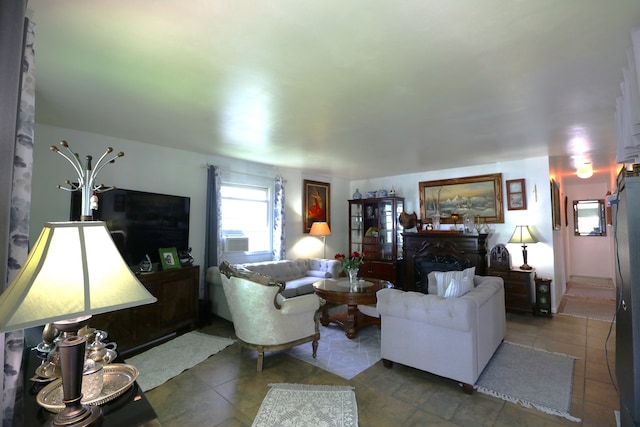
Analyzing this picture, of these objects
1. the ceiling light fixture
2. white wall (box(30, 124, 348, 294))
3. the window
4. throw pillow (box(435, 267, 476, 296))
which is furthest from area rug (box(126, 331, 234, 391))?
the ceiling light fixture

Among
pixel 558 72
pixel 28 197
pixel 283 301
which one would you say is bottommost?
pixel 283 301

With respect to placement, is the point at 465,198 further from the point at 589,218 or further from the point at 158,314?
the point at 158,314

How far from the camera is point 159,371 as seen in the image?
9.33ft

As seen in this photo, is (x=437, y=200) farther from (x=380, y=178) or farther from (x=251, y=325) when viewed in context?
(x=251, y=325)

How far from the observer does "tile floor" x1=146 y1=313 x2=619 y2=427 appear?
84.6 inches

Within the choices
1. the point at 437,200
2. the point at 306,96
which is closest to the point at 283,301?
the point at 306,96

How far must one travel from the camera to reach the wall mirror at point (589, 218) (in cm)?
743

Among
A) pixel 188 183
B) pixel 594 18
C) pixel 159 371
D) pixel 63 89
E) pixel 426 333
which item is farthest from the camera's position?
pixel 188 183

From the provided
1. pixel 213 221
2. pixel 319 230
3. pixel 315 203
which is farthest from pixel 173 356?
pixel 315 203

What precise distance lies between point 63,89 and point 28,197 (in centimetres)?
181

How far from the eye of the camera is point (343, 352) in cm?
328

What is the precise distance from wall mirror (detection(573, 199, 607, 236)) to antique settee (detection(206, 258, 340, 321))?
22.7 ft

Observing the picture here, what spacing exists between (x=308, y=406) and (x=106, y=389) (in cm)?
153

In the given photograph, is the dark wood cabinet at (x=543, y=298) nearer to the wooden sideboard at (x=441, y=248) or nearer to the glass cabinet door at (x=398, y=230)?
the wooden sideboard at (x=441, y=248)
